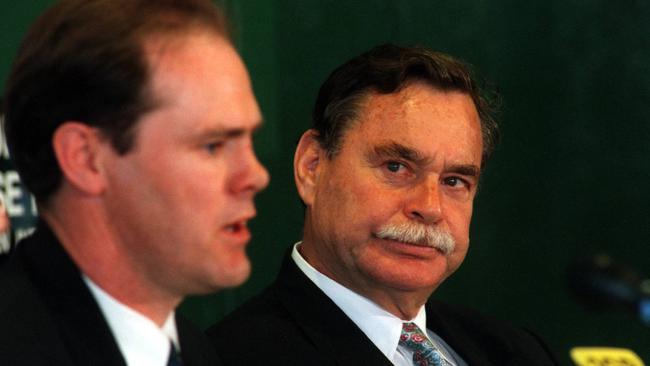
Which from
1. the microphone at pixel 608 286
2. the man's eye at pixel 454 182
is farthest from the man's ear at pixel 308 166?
the microphone at pixel 608 286

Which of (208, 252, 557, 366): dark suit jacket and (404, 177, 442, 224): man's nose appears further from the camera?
(404, 177, 442, 224): man's nose

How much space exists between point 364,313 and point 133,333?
2.53 feet

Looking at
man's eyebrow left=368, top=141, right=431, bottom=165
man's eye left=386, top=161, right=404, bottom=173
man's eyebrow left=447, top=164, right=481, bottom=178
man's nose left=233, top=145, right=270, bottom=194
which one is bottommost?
man's eyebrow left=447, top=164, right=481, bottom=178

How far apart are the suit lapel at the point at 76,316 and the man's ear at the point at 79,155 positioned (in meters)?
0.08

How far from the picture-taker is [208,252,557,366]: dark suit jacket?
1866 millimetres

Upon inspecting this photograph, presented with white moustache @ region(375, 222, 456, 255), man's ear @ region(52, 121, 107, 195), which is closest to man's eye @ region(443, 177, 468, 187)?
white moustache @ region(375, 222, 456, 255)

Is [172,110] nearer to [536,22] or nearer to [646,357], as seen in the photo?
[536,22]

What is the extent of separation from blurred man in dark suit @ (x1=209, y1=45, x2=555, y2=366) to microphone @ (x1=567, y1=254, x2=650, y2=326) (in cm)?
52

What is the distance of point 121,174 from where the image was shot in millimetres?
1240

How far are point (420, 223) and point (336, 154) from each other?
21 cm

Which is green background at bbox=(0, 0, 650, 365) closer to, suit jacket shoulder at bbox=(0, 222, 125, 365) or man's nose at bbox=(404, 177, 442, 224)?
man's nose at bbox=(404, 177, 442, 224)

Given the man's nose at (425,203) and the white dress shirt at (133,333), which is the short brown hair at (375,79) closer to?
A: the man's nose at (425,203)

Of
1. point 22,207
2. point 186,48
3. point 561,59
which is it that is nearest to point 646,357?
point 561,59

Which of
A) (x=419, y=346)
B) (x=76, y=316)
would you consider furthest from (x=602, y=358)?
(x=76, y=316)
